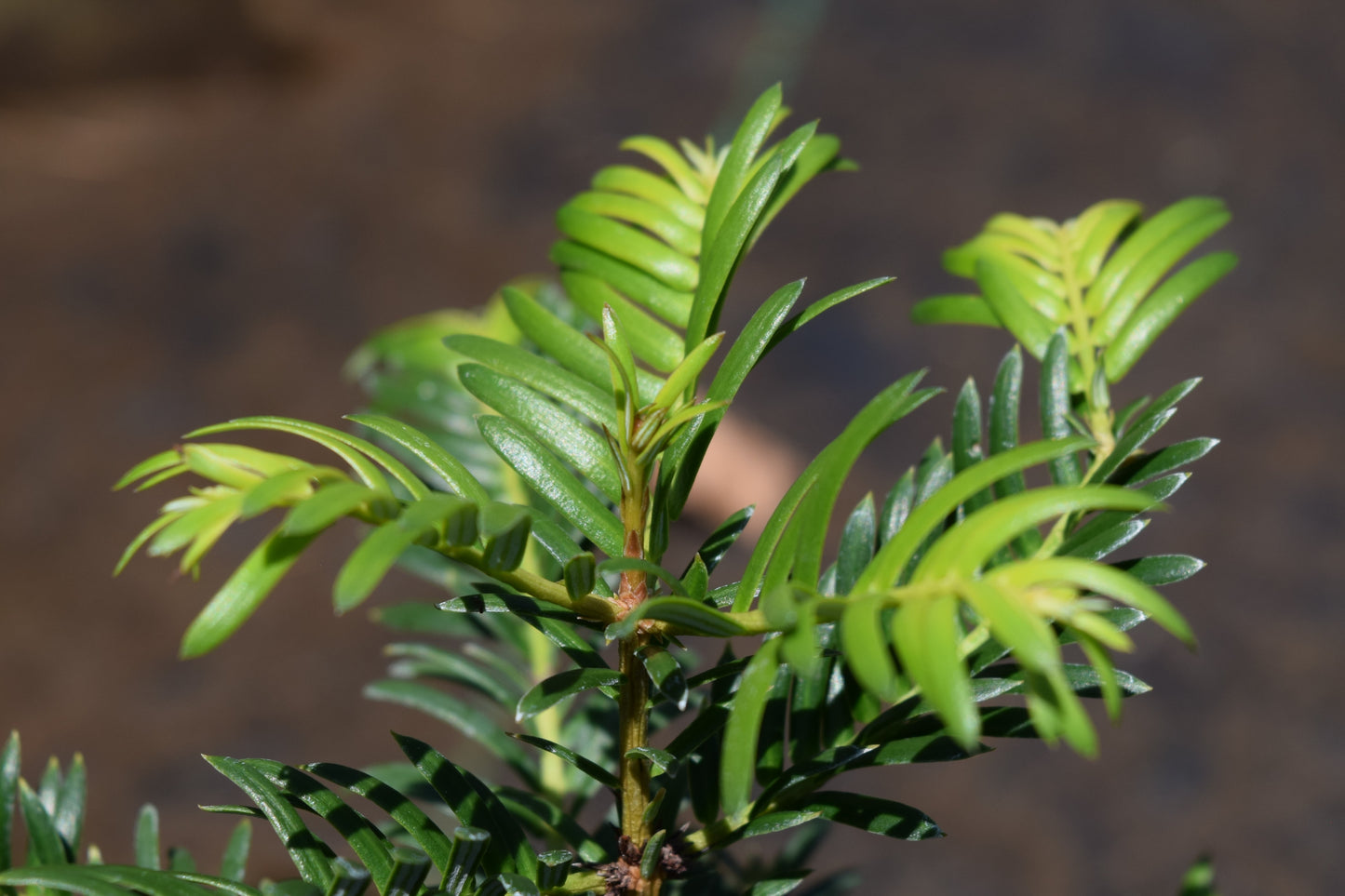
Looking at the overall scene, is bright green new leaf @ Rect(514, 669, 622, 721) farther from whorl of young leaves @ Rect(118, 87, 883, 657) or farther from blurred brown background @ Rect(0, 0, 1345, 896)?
blurred brown background @ Rect(0, 0, 1345, 896)

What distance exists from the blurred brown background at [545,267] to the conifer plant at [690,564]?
4.95 ft

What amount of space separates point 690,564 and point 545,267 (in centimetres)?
226

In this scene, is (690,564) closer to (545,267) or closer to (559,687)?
(559,687)

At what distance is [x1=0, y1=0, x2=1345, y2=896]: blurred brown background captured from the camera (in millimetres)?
1974

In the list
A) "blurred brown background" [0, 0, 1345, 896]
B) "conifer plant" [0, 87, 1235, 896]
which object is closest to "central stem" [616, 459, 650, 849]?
"conifer plant" [0, 87, 1235, 896]

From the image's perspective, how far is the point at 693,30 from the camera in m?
3.27

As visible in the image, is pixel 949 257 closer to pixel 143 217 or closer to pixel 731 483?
pixel 731 483

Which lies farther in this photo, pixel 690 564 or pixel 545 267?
pixel 545 267

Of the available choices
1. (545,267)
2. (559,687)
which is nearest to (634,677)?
(559,687)

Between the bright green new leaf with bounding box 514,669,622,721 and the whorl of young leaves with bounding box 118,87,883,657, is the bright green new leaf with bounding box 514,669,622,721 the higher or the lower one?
the lower one

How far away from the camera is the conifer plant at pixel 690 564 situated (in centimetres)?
30

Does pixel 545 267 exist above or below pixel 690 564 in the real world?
above

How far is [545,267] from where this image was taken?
8.55 ft

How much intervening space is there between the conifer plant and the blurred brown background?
4.95 ft
